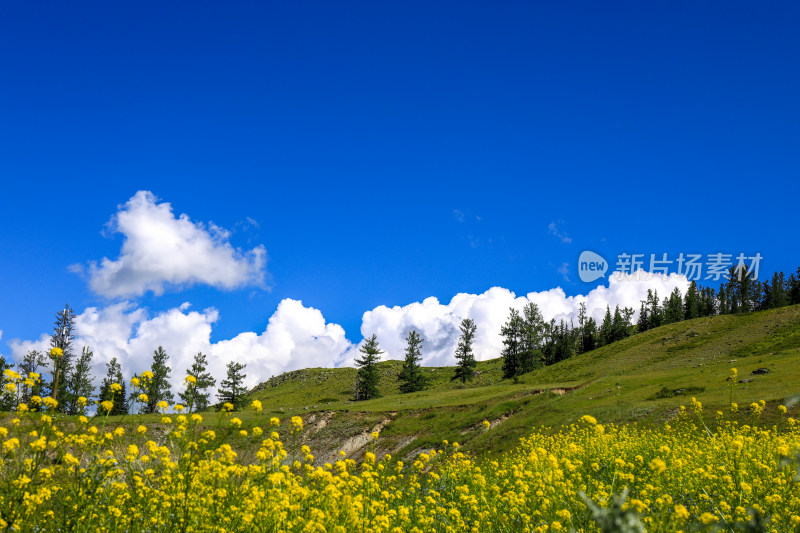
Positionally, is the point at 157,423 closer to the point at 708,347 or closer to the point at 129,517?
the point at 129,517

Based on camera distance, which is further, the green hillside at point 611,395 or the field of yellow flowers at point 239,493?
the green hillside at point 611,395

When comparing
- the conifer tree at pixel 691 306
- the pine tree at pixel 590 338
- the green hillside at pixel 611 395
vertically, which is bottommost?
the green hillside at pixel 611 395

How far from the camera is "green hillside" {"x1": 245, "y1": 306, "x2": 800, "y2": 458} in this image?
27.1 metres

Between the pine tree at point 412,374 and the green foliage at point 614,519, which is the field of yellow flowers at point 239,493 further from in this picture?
the pine tree at point 412,374

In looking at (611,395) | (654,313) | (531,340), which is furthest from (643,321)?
(611,395)

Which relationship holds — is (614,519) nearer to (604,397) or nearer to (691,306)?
(604,397)

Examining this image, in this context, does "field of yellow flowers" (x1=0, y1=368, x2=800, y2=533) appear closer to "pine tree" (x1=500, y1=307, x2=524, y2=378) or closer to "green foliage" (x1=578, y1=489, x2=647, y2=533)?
"green foliage" (x1=578, y1=489, x2=647, y2=533)

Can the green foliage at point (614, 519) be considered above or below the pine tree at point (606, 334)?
below

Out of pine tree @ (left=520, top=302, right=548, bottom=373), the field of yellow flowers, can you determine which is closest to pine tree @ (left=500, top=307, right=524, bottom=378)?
pine tree @ (left=520, top=302, right=548, bottom=373)

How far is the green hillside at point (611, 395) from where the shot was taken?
89.0 ft

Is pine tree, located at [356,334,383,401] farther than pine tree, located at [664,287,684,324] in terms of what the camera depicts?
No

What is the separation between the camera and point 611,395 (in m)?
33.6

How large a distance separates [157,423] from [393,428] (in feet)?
69.4

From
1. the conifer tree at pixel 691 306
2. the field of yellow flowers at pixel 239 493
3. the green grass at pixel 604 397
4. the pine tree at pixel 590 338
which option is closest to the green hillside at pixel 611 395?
the green grass at pixel 604 397
